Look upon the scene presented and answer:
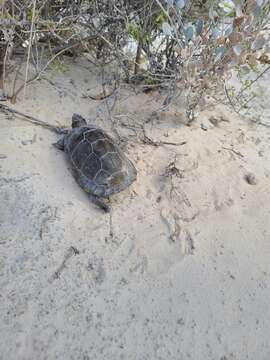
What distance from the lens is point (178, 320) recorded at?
2.14 metres

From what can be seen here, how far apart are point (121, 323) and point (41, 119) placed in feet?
6.62

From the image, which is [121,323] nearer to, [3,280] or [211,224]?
[3,280]

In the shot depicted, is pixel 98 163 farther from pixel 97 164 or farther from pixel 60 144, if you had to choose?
pixel 60 144

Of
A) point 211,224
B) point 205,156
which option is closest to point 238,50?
point 205,156

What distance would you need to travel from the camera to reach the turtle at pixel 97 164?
2709mm

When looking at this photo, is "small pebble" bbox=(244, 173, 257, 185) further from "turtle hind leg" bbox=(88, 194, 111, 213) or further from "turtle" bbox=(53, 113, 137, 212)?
"turtle hind leg" bbox=(88, 194, 111, 213)

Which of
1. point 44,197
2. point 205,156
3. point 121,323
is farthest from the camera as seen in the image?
point 205,156

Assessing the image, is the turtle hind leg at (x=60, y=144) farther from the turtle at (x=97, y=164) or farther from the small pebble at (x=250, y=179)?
the small pebble at (x=250, y=179)

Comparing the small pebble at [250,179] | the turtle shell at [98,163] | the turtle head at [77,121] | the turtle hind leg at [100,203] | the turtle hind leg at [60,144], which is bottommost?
the turtle hind leg at [60,144]

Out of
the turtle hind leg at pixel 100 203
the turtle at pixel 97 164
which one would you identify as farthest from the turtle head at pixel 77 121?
the turtle hind leg at pixel 100 203

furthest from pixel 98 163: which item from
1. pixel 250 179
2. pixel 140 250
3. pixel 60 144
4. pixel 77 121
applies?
pixel 250 179

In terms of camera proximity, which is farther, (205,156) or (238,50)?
(205,156)

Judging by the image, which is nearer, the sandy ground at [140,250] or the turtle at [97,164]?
the sandy ground at [140,250]

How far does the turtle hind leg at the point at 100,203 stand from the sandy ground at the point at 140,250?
0.18 feet
